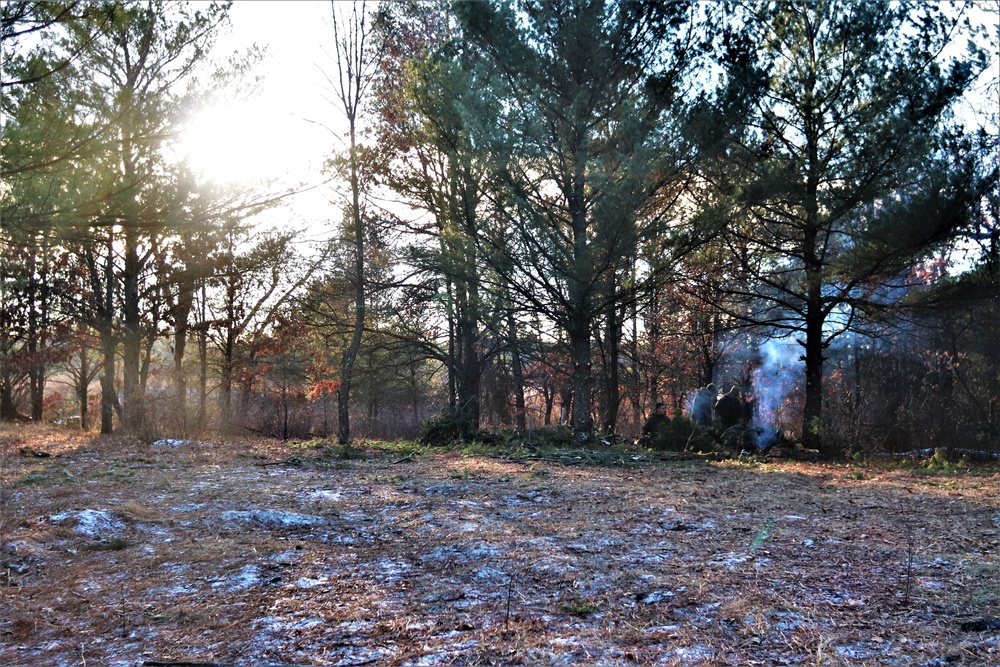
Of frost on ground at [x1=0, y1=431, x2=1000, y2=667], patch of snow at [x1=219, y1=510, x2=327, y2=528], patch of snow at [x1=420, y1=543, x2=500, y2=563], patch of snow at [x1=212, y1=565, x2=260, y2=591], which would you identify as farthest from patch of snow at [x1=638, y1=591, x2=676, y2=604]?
patch of snow at [x1=219, y1=510, x2=327, y2=528]

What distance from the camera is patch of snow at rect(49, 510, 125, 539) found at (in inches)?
176

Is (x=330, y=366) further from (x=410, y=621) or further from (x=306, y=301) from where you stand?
(x=410, y=621)

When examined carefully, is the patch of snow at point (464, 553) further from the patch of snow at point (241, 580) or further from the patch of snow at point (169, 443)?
the patch of snow at point (169, 443)

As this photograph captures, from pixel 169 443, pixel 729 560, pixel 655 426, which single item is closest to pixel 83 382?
pixel 169 443

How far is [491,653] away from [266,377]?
21.5m

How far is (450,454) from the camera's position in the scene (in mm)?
11422

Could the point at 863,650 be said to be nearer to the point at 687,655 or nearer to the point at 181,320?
the point at 687,655

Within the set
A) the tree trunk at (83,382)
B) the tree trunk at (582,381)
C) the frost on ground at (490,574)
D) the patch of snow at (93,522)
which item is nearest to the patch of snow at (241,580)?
the frost on ground at (490,574)

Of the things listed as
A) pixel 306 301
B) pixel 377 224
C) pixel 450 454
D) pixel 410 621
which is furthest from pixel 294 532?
pixel 306 301

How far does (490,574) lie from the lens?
369 centimetres

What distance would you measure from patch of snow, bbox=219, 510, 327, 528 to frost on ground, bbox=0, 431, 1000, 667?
0.09 feet

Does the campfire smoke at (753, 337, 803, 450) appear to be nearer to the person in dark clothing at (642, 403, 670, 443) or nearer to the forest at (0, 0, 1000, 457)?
the forest at (0, 0, 1000, 457)

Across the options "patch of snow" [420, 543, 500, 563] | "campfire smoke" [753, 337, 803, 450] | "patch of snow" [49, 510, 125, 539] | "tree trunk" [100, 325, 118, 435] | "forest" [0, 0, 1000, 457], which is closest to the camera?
"patch of snow" [420, 543, 500, 563]

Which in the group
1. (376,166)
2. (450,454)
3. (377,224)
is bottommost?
(450,454)
